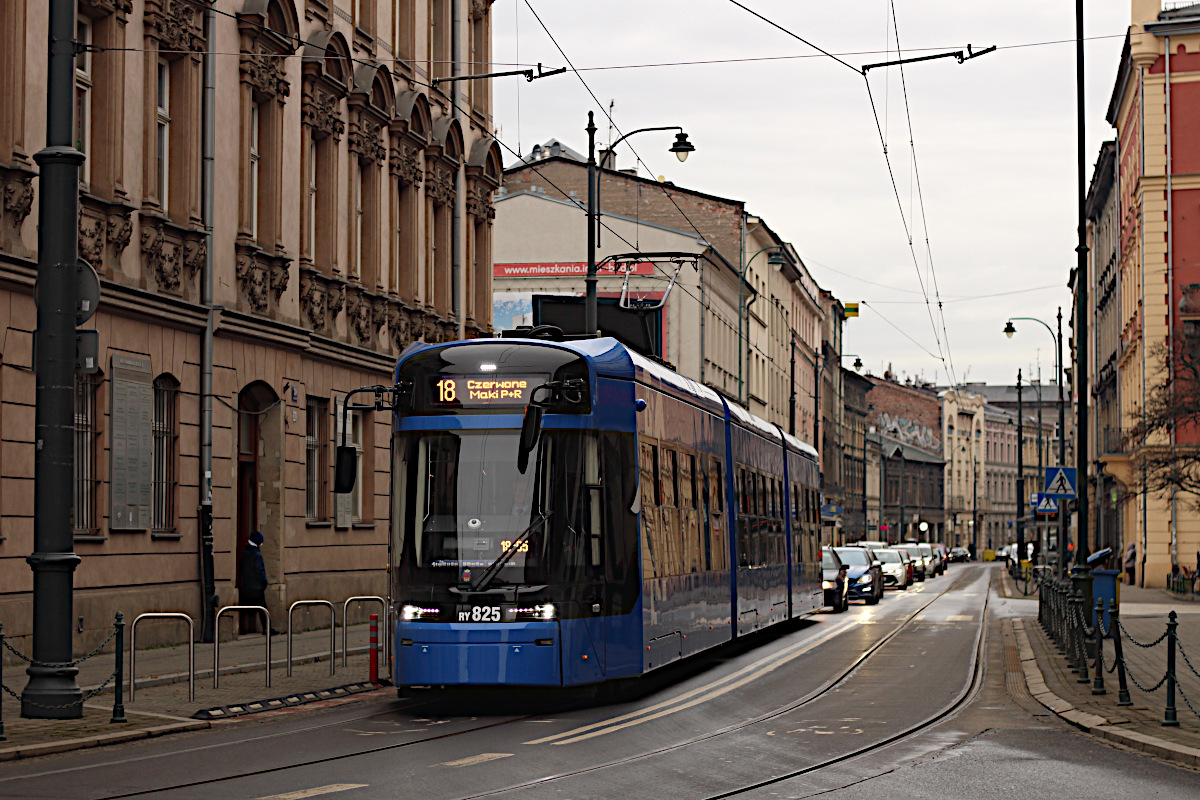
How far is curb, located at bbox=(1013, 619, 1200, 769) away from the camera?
12398mm

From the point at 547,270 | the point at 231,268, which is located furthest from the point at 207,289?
the point at 547,270

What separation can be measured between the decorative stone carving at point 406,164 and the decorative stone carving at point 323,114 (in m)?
3.17

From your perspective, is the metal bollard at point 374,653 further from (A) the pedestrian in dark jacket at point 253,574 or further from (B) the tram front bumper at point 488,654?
(A) the pedestrian in dark jacket at point 253,574

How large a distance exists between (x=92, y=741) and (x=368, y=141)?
2030 cm

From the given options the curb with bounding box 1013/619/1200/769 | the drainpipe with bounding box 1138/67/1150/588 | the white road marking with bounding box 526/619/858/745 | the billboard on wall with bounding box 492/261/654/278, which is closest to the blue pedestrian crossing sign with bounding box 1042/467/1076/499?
the white road marking with bounding box 526/619/858/745

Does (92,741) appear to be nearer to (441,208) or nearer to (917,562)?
(441,208)

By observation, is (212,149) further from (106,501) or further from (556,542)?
(556,542)

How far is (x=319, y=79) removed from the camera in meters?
29.1

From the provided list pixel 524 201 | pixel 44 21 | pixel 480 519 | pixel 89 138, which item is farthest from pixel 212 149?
pixel 524 201

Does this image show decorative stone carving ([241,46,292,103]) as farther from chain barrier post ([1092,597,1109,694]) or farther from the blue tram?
chain barrier post ([1092,597,1109,694])

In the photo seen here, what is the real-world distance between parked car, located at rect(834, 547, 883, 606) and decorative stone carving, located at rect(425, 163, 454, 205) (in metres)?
13.5

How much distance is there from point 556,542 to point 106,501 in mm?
8969

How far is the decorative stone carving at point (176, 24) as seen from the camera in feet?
76.1

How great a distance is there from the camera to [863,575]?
43656mm
